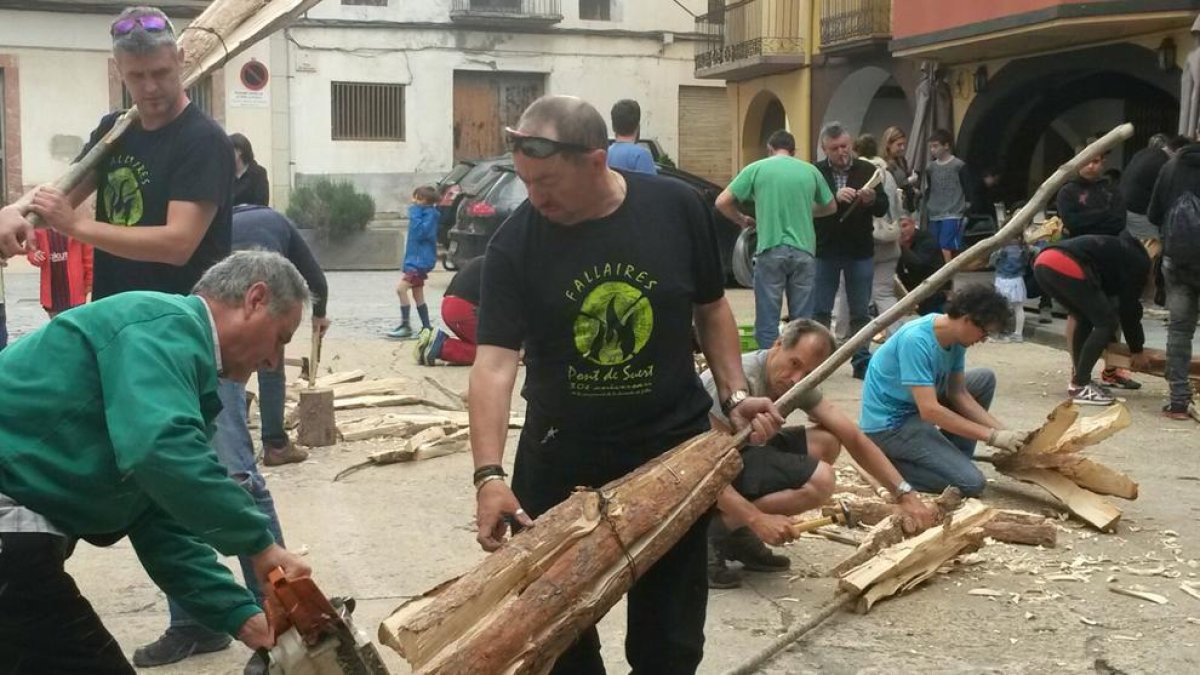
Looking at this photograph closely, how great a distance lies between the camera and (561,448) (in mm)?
3922

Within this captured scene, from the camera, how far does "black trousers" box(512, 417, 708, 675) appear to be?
12.7 ft

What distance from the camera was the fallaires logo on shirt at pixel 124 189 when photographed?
4.56 meters

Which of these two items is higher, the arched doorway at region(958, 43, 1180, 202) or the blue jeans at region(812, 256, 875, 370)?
the arched doorway at region(958, 43, 1180, 202)

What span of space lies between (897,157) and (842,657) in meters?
10.3

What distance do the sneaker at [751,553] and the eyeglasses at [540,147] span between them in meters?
2.74

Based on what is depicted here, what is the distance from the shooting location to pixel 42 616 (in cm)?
306

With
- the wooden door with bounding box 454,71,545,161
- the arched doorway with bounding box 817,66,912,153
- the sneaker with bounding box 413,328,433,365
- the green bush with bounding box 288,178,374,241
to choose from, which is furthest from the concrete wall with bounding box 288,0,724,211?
the sneaker with bounding box 413,328,433,365

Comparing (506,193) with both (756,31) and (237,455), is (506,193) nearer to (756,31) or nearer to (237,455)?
Answer: (756,31)

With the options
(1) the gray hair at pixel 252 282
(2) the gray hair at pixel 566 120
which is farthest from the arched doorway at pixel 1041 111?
(1) the gray hair at pixel 252 282

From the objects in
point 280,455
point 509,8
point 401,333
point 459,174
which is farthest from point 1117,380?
point 509,8

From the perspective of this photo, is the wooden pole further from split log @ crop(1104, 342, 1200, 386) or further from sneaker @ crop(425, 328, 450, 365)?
sneaker @ crop(425, 328, 450, 365)

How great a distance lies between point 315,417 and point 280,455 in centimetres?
55

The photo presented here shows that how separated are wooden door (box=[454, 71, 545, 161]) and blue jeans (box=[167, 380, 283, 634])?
26423mm

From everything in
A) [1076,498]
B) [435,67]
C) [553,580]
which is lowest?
[1076,498]
